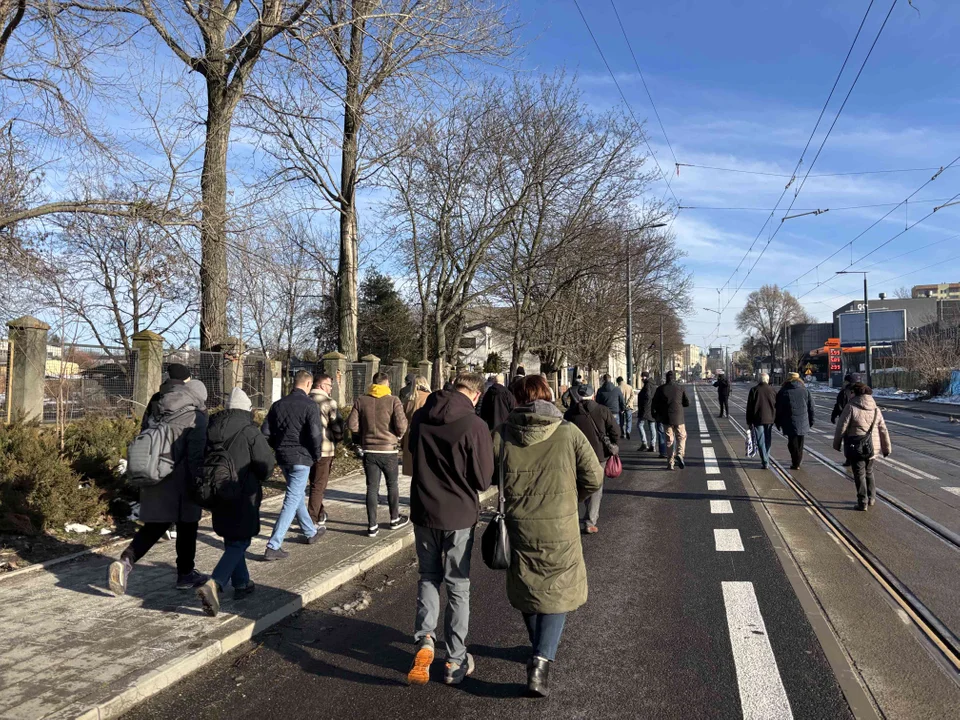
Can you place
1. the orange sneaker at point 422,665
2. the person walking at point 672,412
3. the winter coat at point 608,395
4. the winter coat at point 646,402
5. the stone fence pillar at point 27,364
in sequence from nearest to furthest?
the orange sneaker at point 422,665
the stone fence pillar at point 27,364
the person walking at point 672,412
the winter coat at point 608,395
the winter coat at point 646,402

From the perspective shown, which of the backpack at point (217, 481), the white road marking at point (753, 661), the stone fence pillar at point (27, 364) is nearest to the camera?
the white road marking at point (753, 661)

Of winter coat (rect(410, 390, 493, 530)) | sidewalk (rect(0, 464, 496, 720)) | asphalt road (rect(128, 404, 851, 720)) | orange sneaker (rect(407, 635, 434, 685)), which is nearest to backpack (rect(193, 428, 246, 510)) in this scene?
sidewalk (rect(0, 464, 496, 720))

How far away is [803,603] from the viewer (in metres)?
5.39

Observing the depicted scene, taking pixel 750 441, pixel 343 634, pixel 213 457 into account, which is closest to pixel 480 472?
pixel 343 634

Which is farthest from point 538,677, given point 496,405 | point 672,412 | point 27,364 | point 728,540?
point 672,412

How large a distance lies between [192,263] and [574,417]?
262 inches

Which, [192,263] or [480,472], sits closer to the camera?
[480,472]

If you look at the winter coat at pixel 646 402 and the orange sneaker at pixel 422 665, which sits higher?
the winter coat at pixel 646 402

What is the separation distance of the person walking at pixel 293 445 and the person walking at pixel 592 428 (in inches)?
110

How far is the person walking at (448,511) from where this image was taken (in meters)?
4.14

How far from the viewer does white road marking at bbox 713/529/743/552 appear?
7.14 meters

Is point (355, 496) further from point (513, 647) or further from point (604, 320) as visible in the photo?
point (604, 320)

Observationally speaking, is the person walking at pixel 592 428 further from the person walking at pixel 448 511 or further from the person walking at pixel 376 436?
the person walking at pixel 448 511

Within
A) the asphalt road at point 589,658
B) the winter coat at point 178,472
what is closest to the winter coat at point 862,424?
the asphalt road at point 589,658
